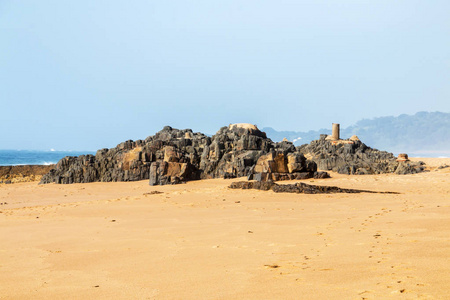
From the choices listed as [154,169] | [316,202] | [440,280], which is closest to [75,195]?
[154,169]

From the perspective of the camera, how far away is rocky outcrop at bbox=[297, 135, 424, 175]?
28.6 meters

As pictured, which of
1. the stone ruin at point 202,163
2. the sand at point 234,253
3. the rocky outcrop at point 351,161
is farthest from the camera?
the rocky outcrop at point 351,161

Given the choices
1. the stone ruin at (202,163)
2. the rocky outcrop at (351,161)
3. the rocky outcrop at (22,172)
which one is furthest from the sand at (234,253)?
the rocky outcrop at (22,172)

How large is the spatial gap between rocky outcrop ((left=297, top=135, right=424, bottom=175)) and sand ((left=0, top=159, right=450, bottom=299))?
1837 cm

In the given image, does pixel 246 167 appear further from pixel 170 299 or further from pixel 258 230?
pixel 170 299

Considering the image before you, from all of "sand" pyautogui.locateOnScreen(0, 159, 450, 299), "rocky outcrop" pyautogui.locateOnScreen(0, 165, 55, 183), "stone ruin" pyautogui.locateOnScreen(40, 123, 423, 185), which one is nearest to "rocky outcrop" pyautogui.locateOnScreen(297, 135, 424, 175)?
"stone ruin" pyautogui.locateOnScreen(40, 123, 423, 185)

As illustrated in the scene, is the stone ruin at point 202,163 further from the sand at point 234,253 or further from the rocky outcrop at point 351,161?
the sand at point 234,253

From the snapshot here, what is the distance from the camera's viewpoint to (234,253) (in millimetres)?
5516

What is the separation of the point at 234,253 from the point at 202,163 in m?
21.0

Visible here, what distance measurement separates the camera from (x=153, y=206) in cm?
1253

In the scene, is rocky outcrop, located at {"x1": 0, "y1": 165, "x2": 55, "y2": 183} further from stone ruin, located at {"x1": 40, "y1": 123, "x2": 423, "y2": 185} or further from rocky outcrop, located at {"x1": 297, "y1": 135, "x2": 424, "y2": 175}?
rocky outcrop, located at {"x1": 297, "y1": 135, "x2": 424, "y2": 175}

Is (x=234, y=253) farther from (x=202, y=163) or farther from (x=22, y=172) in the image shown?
(x=22, y=172)

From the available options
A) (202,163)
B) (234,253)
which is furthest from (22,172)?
(234,253)

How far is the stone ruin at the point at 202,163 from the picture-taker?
2183 centimetres
